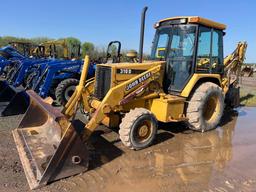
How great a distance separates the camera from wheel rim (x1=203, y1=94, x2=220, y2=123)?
22.3ft

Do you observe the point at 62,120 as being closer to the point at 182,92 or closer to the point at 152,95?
the point at 152,95

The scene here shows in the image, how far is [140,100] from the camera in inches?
234

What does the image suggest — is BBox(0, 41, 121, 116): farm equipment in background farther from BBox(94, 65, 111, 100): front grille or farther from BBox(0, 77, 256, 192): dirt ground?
BBox(94, 65, 111, 100): front grille

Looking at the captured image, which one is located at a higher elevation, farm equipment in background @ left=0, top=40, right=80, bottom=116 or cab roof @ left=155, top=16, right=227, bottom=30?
cab roof @ left=155, top=16, right=227, bottom=30

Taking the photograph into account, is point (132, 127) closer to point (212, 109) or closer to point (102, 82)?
point (102, 82)

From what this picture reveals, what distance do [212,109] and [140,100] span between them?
2107 mm

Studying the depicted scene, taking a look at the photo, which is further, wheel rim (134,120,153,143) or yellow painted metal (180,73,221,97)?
yellow painted metal (180,73,221,97)

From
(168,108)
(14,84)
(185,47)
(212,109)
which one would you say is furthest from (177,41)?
(14,84)

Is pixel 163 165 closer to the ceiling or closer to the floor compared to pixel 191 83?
closer to the floor

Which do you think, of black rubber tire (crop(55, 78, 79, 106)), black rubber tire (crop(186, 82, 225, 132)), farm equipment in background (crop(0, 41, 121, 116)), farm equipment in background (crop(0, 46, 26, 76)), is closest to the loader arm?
black rubber tire (crop(186, 82, 225, 132))

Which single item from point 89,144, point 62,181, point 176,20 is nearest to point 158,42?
point 176,20

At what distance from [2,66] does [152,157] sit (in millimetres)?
8994

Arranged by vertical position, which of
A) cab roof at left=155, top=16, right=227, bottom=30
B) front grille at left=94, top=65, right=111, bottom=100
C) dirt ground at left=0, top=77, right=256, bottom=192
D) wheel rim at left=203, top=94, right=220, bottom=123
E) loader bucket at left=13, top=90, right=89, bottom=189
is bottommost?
dirt ground at left=0, top=77, right=256, bottom=192

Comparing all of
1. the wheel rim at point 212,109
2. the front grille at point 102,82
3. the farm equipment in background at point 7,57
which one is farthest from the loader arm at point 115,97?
the farm equipment in background at point 7,57
